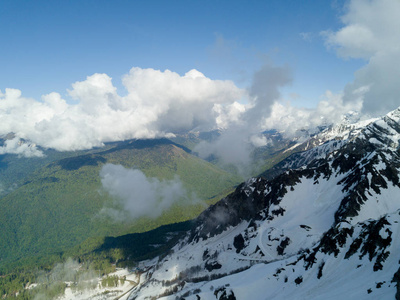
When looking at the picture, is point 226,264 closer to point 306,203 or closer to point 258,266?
point 258,266

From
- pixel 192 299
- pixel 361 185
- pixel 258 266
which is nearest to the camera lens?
pixel 192 299

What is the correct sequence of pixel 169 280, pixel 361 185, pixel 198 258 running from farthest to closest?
pixel 198 258
pixel 169 280
pixel 361 185

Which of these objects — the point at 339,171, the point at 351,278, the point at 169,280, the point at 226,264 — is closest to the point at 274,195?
the point at 339,171

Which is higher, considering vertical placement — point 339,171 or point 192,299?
point 339,171

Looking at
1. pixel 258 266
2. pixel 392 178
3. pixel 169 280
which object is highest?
pixel 392 178

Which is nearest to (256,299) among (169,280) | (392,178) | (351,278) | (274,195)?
(351,278)

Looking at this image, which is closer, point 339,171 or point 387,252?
point 387,252
